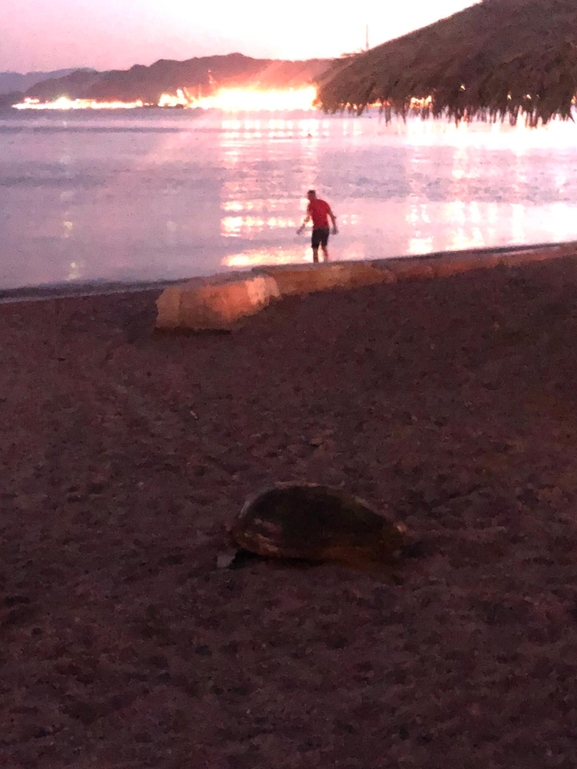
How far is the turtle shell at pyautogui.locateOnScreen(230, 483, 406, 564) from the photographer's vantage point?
4.01 meters

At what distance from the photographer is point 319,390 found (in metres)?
6.46

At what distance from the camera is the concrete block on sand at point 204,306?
8172 millimetres

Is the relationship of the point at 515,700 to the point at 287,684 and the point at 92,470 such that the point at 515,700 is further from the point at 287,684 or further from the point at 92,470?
the point at 92,470

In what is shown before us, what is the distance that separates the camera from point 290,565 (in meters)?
4.00

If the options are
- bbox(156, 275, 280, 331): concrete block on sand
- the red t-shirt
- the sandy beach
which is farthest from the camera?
the red t-shirt

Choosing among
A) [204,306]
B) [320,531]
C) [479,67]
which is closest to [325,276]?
[204,306]

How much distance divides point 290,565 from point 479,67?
3.40 metres

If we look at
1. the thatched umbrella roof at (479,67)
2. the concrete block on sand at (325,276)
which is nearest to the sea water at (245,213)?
the thatched umbrella roof at (479,67)

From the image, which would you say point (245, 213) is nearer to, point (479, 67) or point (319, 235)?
point (319, 235)

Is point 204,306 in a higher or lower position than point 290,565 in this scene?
higher

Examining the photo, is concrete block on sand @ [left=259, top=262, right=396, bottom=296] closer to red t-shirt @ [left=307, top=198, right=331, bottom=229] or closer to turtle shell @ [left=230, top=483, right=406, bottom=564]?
red t-shirt @ [left=307, top=198, right=331, bottom=229]

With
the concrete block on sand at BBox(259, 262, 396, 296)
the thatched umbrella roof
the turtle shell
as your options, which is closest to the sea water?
the thatched umbrella roof

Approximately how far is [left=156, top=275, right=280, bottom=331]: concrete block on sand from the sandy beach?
2.09 ft

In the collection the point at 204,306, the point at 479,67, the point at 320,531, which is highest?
the point at 479,67
